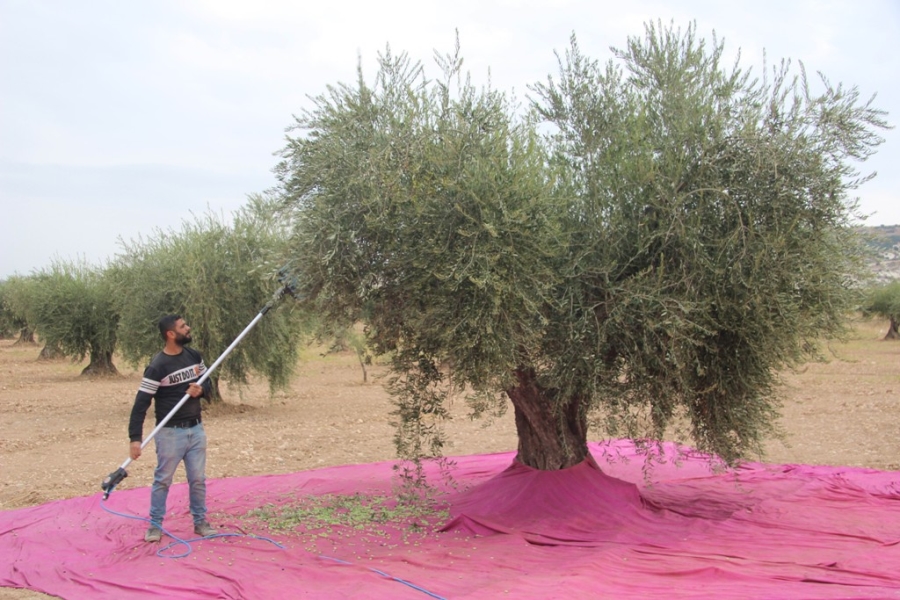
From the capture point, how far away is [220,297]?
1731 cm

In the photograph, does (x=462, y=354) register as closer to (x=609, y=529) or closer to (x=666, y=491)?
(x=609, y=529)

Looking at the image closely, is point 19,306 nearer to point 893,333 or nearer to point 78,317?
point 78,317

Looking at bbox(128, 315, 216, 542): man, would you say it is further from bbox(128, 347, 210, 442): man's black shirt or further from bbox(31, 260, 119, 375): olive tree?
bbox(31, 260, 119, 375): olive tree

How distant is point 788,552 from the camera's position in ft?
22.4

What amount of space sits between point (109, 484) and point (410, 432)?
2.83m

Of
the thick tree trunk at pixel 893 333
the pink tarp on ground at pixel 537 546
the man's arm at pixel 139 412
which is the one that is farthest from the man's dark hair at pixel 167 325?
the thick tree trunk at pixel 893 333

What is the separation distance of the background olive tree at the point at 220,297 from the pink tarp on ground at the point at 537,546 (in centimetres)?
794

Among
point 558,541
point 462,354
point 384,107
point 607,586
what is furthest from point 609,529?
point 384,107

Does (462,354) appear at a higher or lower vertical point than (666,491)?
higher

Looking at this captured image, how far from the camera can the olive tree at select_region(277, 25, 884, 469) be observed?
681cm

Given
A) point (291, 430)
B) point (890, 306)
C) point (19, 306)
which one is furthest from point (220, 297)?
point (890, 306)

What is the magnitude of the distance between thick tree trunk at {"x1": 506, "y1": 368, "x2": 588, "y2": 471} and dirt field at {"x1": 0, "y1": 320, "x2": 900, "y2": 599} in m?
1.79

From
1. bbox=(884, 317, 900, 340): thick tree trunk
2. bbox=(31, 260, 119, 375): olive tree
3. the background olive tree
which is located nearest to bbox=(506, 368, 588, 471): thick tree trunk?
the background olive tree

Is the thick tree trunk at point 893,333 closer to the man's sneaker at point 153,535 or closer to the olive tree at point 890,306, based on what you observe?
the olive tree at point 890,306
